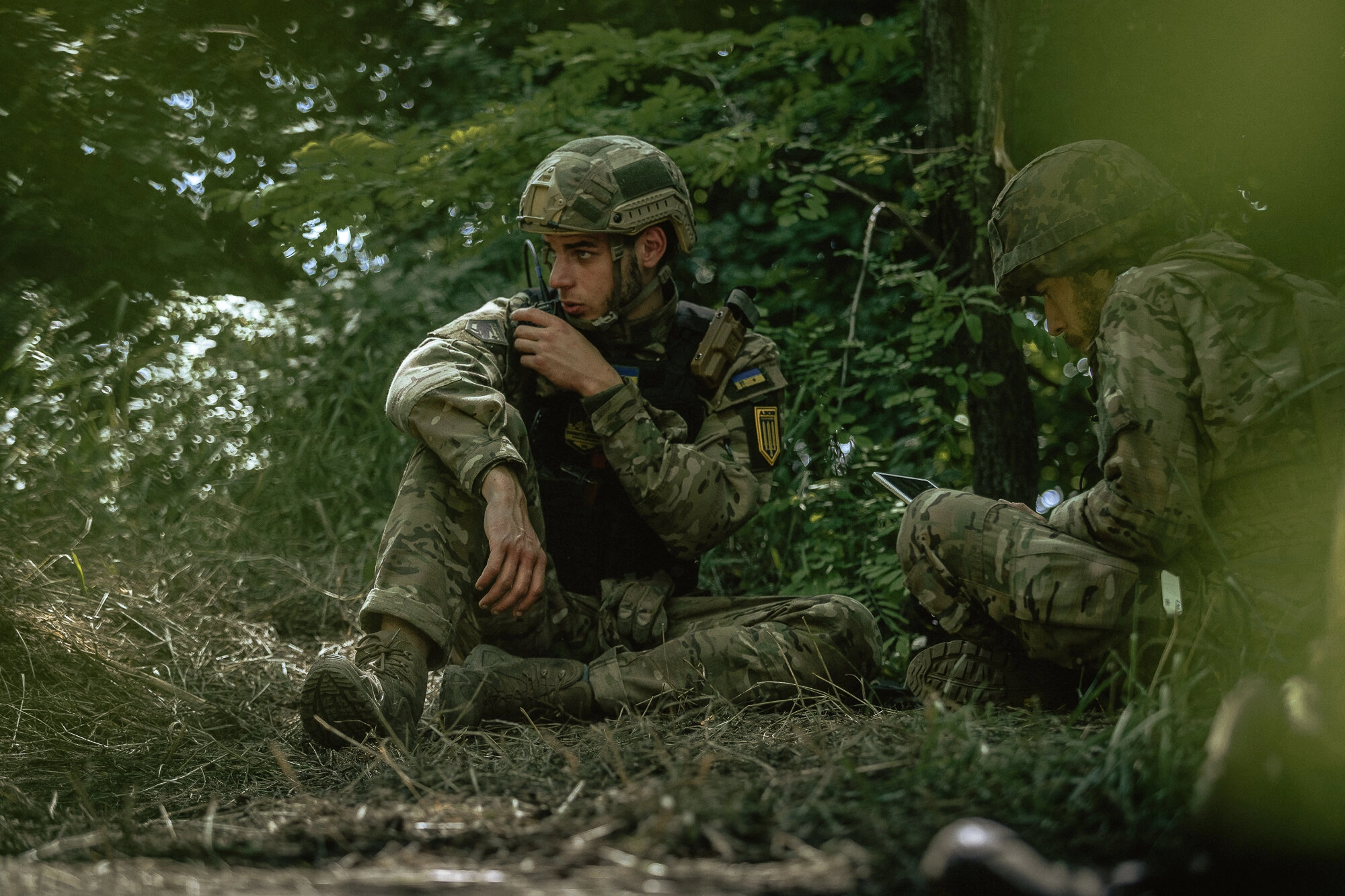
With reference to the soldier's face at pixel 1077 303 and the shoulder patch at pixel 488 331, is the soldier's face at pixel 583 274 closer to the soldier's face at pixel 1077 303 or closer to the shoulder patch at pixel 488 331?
the shoulder patch at pixel 488 331

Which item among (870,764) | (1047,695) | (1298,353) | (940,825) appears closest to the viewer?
(940,825)

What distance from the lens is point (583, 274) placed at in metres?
2.94

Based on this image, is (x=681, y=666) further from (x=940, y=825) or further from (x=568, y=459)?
(x=940, y=825)

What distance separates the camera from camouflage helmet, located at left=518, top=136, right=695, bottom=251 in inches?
113

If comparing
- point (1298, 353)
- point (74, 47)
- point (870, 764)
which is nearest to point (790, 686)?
point (870, 764)

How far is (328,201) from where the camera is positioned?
411cm

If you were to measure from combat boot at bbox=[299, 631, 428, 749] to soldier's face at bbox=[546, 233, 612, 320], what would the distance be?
102 centimetres

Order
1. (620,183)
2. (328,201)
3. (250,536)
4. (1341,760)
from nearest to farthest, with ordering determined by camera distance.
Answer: (1341,760)
(620,183)
(328,201)
(250,536)

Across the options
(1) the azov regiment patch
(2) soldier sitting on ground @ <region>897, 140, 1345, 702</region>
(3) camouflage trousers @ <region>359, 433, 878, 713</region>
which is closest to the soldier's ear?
(1) the azov regiment patch

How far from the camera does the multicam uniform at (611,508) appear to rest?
2.58 m

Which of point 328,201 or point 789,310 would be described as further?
point 789,310

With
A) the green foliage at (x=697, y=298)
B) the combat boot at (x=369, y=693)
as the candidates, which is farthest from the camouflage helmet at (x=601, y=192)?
the combat boot at (x=369, y=693)

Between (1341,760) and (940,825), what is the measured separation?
1.42 ft

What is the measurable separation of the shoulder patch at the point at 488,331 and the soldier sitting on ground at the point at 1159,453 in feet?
4.00
